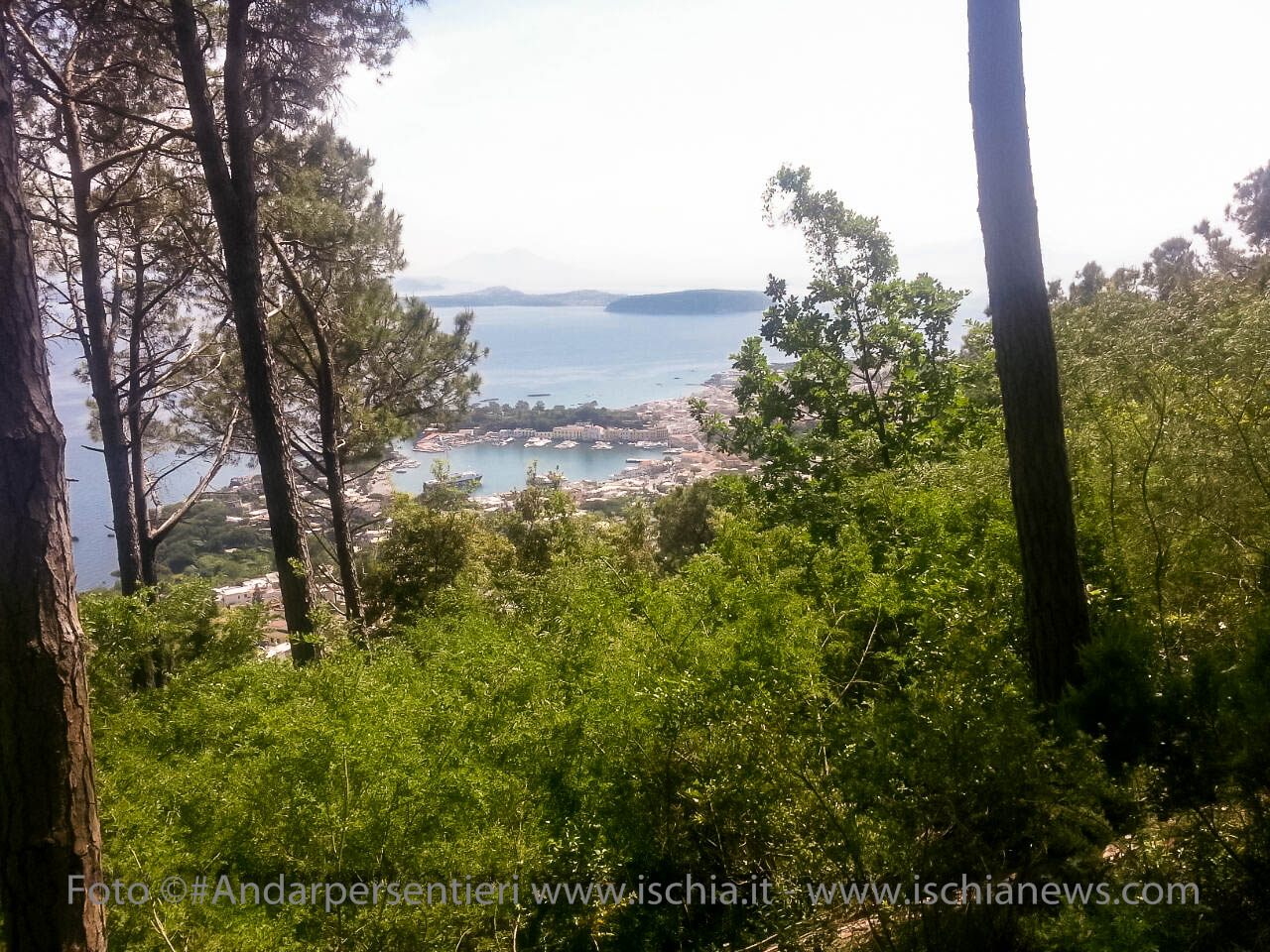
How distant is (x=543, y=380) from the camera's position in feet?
107

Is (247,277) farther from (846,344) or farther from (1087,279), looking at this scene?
(1087,279)

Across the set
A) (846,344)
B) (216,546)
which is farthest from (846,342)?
(216,546)

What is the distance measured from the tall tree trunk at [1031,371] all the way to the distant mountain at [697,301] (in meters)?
24.9

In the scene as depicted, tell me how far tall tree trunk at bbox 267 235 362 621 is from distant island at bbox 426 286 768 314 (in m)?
17.1

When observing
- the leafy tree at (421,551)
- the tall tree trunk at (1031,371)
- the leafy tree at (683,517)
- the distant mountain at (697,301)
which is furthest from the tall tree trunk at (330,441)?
the distant mountain at (697,301)

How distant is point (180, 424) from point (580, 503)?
7.71 m

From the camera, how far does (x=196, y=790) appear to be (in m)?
2.82

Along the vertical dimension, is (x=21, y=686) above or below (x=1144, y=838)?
above

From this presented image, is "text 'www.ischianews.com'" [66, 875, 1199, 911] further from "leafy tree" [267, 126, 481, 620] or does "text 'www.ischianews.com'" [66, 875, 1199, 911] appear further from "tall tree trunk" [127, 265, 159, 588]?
"tall tree trunk" [127, 265, 159, 588]

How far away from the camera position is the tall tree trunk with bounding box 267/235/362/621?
26.6 ft

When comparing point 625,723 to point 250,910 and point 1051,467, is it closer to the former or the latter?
point 250,910

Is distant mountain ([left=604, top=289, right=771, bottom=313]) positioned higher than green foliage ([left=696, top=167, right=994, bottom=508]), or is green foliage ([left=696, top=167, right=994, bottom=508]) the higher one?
distant mountain ([left=604, top=289, right=771, bottom=313])

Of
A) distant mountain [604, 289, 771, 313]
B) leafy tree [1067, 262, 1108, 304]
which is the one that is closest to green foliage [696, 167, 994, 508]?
leafy tree [1067, 262, 1108, 304]

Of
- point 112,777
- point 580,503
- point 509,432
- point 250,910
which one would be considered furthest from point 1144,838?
point 509,432
